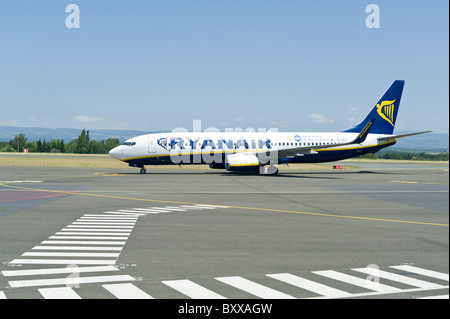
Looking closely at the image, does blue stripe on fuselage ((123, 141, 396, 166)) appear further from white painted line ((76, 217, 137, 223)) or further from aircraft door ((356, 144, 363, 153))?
white painted line ((76, 217, 137, 223))

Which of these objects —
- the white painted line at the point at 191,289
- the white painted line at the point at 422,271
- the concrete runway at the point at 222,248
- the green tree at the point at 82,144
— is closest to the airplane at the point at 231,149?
the concrete runway at the point at 222,248

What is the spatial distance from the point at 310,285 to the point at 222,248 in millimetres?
4806

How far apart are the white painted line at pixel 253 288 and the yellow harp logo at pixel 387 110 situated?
54.1m

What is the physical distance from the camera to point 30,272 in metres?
11.7

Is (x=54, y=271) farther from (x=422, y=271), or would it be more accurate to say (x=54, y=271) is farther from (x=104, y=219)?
(x=422, y=271)

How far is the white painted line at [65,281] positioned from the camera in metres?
10.7

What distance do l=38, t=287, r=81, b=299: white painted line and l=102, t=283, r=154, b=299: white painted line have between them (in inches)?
30.0

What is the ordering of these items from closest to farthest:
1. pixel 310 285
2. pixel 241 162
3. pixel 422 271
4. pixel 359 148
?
pixel 310 285, pixel 422 271, pixel 241 162, pixel 359 148

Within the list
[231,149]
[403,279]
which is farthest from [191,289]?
[231,149]

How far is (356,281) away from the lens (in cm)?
1098

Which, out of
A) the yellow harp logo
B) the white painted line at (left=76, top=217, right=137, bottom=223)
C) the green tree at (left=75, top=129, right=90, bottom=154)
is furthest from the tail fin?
the green tree at (left=75, top=129, right=90, bottom=154)

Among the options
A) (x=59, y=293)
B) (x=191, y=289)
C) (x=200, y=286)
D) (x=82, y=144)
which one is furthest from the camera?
(x=82, y=144)

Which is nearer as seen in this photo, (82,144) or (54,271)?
(54,271)
